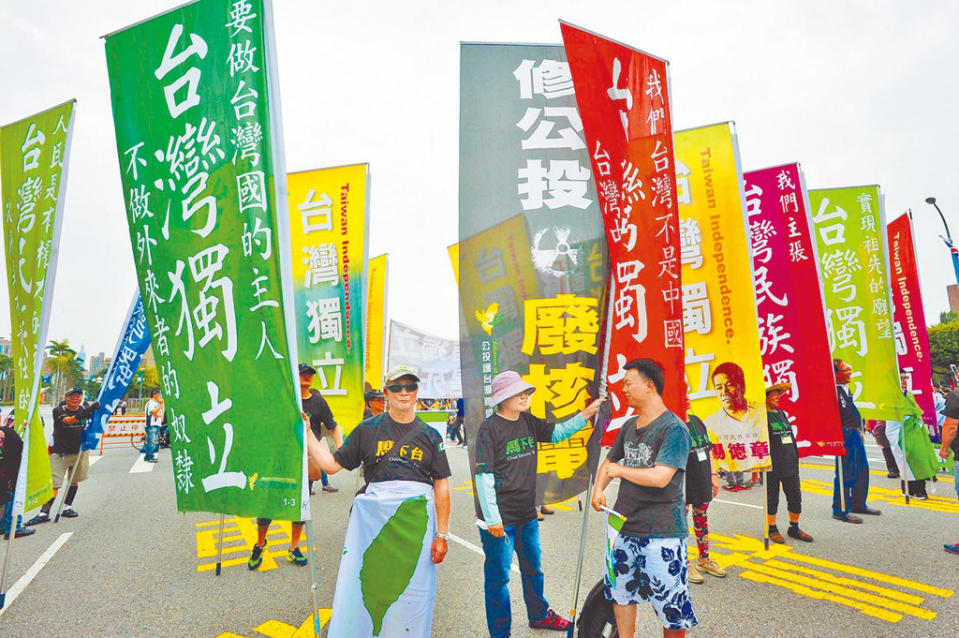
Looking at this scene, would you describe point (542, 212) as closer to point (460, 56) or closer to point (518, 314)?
point (518, 314)

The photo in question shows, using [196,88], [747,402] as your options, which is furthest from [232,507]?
[747,402]

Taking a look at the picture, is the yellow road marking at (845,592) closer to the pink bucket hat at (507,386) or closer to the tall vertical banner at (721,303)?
the tall vertical banner at (721,303)

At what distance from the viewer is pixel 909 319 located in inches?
329

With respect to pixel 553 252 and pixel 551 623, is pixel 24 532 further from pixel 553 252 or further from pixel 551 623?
pixel 553 252

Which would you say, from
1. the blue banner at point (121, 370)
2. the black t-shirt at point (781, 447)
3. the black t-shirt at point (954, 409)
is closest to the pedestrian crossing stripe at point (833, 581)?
the black t-shirt at point (781, 447)

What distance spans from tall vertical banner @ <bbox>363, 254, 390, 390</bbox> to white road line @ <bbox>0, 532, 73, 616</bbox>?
5244 millimetres

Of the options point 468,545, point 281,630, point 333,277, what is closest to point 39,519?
point 333,277

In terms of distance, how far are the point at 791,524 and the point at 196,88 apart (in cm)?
723

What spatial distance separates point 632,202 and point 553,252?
756 mm

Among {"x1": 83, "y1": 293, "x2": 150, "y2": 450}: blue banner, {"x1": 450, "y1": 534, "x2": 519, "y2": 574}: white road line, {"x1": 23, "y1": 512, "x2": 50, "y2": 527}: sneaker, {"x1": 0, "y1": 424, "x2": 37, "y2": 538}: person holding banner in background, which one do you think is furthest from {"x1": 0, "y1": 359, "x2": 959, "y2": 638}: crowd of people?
{"x1": 83, "y1": 293, "x2": 150, "y2": 450}: blue banner

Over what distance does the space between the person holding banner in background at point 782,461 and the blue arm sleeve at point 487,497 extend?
13.5ft

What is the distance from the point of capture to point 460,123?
13.0 feet

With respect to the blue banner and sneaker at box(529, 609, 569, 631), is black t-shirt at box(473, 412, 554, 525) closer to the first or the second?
sneaker at box(529, 609, 569, 631)

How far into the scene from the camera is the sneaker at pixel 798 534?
19.0 feet
